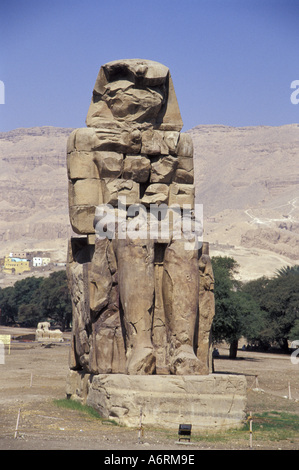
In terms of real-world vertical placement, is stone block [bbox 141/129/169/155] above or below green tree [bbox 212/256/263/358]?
above

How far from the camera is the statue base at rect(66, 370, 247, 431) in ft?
31.7

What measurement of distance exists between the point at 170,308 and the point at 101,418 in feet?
6.14

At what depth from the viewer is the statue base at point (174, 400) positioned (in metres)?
9.66

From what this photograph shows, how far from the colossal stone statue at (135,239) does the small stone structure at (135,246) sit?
0.05 ft

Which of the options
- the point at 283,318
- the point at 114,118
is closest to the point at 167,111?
the point at 114,118

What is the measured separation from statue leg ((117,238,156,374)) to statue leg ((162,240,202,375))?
322 millimetres

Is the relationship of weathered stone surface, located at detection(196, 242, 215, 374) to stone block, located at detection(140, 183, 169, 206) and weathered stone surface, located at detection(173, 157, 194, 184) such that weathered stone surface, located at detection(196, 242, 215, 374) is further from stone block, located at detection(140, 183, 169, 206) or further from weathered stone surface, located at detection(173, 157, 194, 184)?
weathered stone surface, located at detection(173, 157, 194, 184)

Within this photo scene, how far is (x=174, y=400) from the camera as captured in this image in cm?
972

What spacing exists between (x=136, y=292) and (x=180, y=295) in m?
0.66

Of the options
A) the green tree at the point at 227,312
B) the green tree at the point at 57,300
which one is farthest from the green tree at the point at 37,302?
the green tree at the point at 227,312

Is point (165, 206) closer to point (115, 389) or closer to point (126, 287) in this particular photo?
point (126, 287)

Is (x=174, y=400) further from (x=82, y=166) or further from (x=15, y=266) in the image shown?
(x=15, y=266)

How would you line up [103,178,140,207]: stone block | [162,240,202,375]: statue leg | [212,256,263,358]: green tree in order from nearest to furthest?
[162,240,202,375]: statue leg → [103,178,140,207]: stone block → [212,256,263,358]: green tree

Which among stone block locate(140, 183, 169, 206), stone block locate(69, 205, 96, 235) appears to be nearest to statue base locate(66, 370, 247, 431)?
stone block locate(69, 205, 96, 235)
